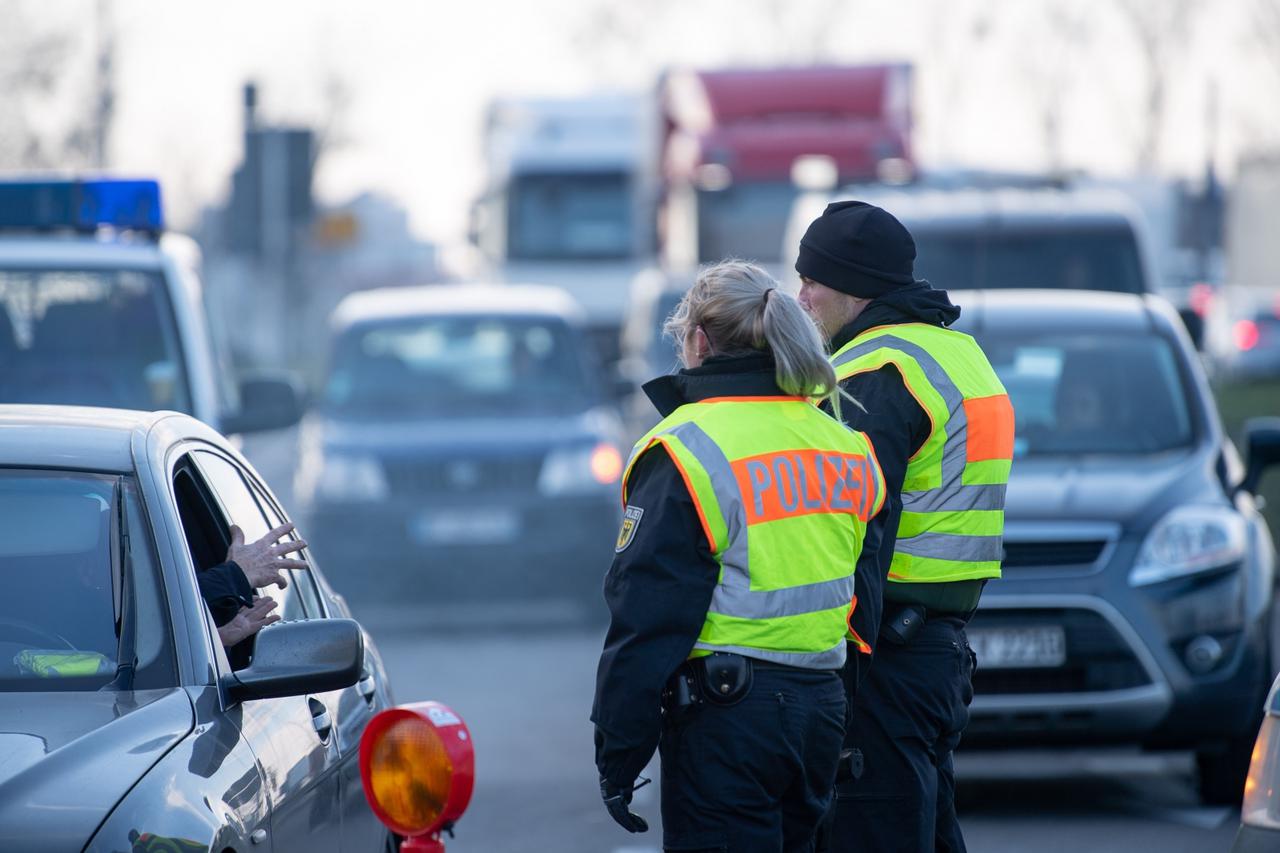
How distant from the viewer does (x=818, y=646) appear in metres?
4.20

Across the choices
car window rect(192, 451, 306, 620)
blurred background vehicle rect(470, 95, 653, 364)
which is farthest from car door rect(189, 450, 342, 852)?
blurred background vehicle rect(470, 95, 653, 364)

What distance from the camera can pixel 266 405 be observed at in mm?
8883

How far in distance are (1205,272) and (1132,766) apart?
16045 mm

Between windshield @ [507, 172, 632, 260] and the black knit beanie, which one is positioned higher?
the black knit beanie

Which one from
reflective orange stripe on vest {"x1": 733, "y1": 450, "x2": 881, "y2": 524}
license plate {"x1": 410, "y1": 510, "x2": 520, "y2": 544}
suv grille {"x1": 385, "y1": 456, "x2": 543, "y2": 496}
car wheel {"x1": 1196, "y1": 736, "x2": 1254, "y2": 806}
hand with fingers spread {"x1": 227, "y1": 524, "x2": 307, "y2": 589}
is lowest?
license plate {"x1": 410, "y1": 510, "x2": 520, "y2": 544}

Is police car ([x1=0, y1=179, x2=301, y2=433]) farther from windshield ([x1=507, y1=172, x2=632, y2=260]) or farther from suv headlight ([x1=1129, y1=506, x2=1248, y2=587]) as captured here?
windshield ([x1=507, y1=172, x2=632, y2=260])

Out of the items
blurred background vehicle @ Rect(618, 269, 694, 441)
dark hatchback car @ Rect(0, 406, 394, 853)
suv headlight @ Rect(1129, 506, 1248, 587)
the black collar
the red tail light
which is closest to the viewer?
dark hatchback car @ Rect(0, 406, 394, 853)

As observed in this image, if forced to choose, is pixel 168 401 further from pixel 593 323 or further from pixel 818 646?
pixel 593 323

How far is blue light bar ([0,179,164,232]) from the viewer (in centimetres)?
901

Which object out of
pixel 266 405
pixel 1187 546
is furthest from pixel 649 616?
pixel 266 405

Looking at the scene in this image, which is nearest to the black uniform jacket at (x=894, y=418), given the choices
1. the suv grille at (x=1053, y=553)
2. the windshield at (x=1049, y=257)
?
the suv grille at (x=1053, y=553)

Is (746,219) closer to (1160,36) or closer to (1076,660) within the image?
(1076,660)

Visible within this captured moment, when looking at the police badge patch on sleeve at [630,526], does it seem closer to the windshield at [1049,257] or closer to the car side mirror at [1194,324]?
the windshield at [1049,257]

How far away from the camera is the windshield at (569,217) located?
2369cm
